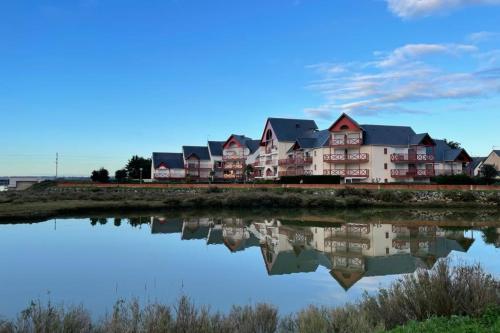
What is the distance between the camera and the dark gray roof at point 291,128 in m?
75.4

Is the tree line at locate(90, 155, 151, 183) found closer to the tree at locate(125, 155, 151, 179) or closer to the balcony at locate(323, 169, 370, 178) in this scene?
the tree at locate(125, 155, 151, 179)

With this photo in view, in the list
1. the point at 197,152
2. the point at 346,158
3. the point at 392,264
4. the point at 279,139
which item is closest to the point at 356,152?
the point at 346,158

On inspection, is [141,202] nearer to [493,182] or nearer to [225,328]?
[225,328]

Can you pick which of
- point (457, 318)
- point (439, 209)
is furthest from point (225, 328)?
point (439, 209)

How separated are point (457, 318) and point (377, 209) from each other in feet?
120

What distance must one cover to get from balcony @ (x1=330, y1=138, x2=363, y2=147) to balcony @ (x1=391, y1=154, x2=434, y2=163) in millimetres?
5104

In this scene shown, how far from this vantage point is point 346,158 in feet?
203

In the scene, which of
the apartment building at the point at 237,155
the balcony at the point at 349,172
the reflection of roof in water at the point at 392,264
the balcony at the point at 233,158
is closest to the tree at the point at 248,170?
the apartment building at the point at 237,155

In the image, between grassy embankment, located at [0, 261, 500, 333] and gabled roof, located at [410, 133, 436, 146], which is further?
gabled roof, located at [410, 133, 436, 146]

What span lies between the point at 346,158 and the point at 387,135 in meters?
6.83

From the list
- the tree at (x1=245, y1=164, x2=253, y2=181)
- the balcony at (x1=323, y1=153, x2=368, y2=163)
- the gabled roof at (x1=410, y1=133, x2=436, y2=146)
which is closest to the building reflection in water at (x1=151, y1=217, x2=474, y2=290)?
the balcony at (x1=323, y1=153, x2=368, y2=163)

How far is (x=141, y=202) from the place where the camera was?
1652 inches

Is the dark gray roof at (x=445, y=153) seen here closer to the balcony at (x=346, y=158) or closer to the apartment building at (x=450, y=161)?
the apartment building at (x=450, y=161)

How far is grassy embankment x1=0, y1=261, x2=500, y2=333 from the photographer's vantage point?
7.43 meters
